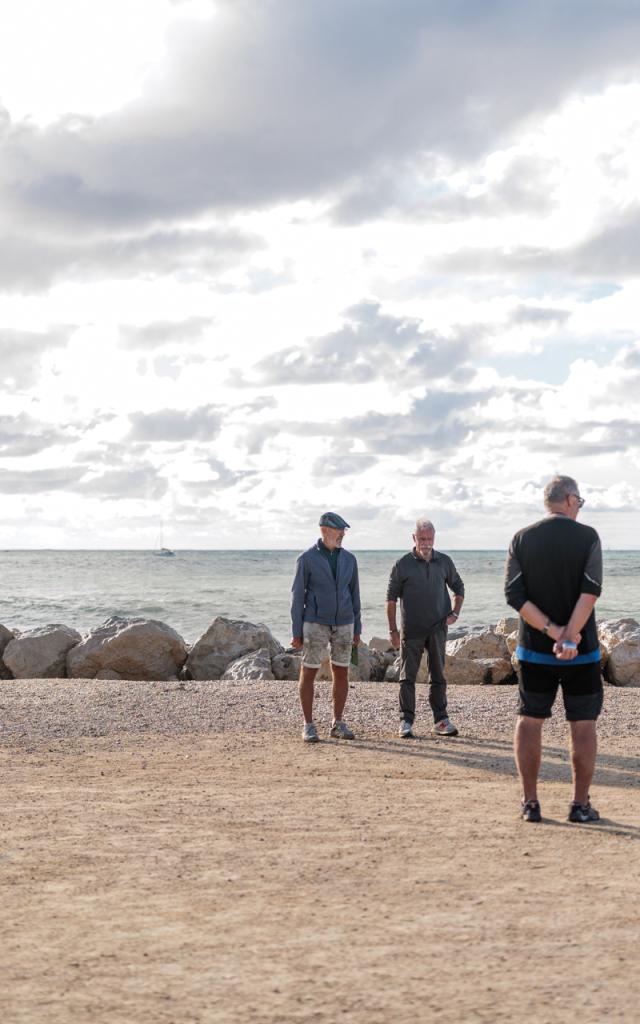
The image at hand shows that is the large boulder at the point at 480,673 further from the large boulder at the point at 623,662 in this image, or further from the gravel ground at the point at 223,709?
the large boulder at the point at 623,662

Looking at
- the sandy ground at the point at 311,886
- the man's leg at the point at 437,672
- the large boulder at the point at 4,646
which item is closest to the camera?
the sandy ground at the point at 311,886

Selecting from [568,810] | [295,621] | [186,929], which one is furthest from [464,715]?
[186,929]

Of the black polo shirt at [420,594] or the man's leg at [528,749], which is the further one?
the black polo shirt at [420,594]

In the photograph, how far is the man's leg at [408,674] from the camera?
30.1 feet

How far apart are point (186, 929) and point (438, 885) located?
4.08ft

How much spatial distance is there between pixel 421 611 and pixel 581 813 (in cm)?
321

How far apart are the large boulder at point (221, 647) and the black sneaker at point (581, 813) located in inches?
336

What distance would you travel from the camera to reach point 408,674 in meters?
9.15

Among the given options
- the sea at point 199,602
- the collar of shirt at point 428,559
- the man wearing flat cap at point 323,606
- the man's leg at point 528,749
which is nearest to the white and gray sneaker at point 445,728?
the man wearing flat cap at point 323,606

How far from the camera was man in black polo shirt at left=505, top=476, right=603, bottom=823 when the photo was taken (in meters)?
5.85

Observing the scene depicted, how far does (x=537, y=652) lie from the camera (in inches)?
235

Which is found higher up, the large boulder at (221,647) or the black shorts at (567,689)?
the black shorts at (567,689)

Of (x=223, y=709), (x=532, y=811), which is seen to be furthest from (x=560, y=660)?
(x=223, y=709)

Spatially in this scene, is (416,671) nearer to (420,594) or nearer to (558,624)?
(420,594)
